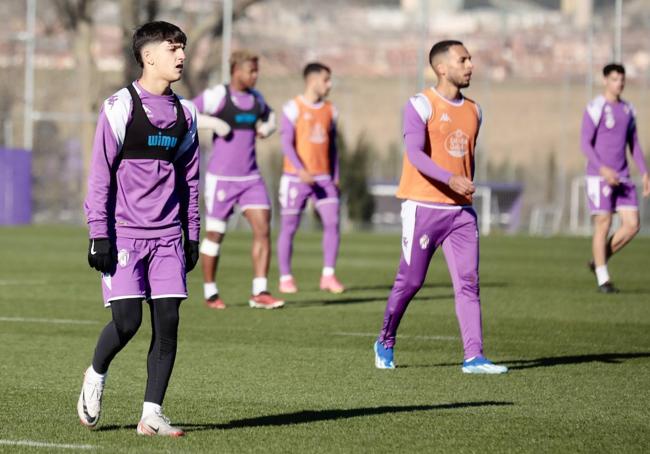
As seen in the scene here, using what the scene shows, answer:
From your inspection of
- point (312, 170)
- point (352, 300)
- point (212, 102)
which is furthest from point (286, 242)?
point (212, 102)

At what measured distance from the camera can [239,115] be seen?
46.0 ft

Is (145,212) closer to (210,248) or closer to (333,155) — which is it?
(210,248)

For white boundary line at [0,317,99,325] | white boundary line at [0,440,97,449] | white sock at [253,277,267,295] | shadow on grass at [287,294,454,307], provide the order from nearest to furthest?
white boundary line at [0,440,97,449]
white boundary line at [0,317,99,325]
white sock at [253,277,267,295]
shadow on grass at [287,294,454,307]

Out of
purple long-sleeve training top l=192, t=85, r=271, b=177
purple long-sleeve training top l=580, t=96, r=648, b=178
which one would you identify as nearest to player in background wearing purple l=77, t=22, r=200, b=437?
purple long-sleeve training top l=192, t=85, r=271, b=177

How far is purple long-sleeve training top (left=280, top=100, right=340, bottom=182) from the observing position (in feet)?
51.4

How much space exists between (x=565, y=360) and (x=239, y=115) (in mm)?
4771

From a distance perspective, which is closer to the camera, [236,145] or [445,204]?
[445,204]

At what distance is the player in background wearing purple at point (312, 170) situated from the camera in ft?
52.2

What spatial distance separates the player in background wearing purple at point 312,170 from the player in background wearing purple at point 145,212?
8.77m

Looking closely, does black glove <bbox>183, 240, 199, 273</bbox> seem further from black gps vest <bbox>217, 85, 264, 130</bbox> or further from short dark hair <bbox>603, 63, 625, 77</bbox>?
short dark hair <bbox>603, 63, 625, 77</bbox>

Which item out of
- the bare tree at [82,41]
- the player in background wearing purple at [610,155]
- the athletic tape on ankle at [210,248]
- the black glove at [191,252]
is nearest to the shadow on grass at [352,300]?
the athletic tape on ankle at [210,248]

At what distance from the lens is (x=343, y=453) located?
22.0 ft

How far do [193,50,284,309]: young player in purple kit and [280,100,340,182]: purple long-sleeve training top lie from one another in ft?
4.88

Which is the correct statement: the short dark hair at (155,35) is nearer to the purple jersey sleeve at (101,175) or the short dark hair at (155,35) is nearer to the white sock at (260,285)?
the purple jersey sleeve at (101,175)
